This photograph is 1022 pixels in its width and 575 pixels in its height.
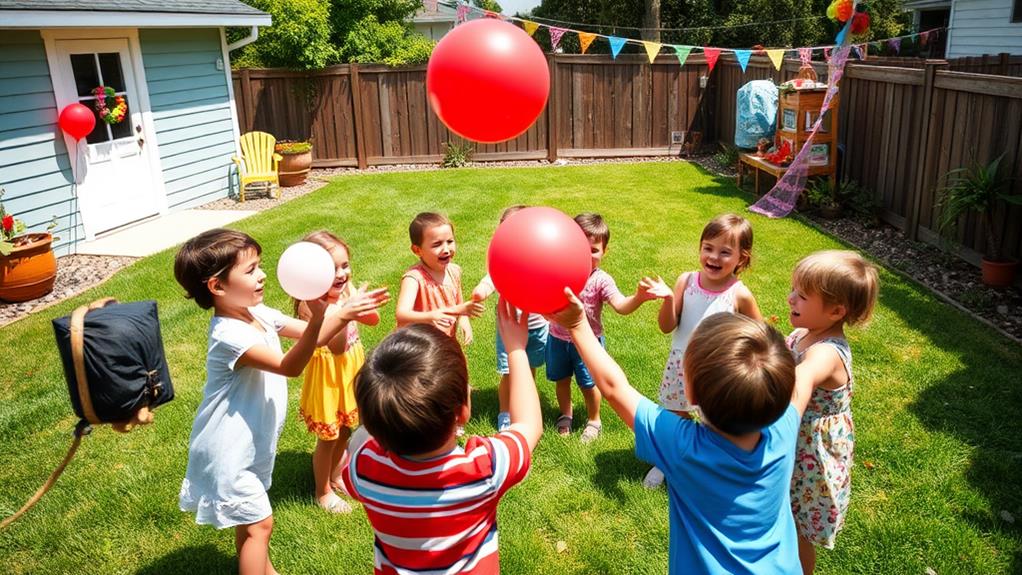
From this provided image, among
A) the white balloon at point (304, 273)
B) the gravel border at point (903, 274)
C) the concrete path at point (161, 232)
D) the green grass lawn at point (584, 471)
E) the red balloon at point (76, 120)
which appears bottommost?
the green grass lawn at point (584, 471)

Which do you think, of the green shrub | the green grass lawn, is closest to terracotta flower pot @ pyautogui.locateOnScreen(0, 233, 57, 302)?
the green grass lawn

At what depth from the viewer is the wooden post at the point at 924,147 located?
680 cm

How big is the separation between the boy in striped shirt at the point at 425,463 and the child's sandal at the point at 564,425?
223 centimetres

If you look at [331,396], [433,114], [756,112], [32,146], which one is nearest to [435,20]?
[433,114]

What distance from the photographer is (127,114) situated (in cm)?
929

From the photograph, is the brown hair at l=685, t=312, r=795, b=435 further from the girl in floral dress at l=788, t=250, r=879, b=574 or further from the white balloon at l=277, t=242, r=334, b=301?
the white balloon at l=277, t=242, r=334, b=301

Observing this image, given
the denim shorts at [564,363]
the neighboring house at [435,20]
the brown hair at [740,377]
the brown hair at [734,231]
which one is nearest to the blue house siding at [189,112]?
the denim shorts at [564,363]

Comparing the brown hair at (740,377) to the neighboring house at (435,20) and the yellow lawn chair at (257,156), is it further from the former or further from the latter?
the neighboring house at (435,20)

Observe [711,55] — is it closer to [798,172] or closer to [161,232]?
[798,172]

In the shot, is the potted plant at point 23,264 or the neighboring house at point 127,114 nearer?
the potted plant at point 23,264

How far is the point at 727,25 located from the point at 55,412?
2559 centimetres

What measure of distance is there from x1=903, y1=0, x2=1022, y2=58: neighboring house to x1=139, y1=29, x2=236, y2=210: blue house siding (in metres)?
14.8

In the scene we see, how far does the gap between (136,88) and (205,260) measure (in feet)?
28.0

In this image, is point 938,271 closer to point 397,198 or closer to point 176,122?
point 397,198
